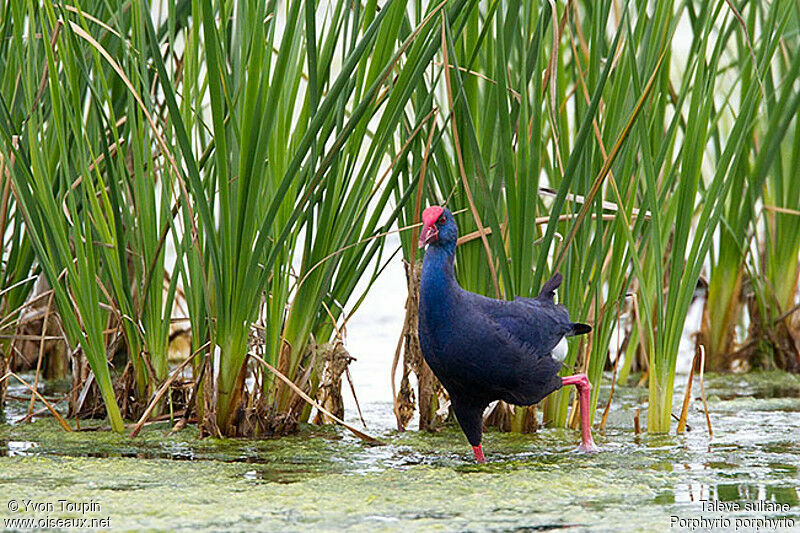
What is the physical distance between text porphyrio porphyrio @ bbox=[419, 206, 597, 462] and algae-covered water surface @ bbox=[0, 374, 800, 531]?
21 cm

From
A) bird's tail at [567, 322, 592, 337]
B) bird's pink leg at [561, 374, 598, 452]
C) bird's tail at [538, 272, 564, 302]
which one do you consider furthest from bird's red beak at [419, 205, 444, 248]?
bird's pink leg at [561, 374, 598, 452]

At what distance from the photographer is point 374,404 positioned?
4438mm

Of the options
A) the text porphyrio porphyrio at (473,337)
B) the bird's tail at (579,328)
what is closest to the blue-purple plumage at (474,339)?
the text porphyrio porphyrio at (473,337)

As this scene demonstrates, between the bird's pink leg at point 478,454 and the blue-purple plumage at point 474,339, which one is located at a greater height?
the blue-purple plumage at point 474,339

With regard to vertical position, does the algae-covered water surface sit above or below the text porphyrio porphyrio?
below

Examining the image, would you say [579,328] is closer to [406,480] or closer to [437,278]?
[437,278]

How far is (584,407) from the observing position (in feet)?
11.0

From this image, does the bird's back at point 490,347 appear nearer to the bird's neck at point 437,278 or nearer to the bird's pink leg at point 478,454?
the bird's neck at point 437,278

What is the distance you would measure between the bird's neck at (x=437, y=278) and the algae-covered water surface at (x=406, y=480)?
0.49m

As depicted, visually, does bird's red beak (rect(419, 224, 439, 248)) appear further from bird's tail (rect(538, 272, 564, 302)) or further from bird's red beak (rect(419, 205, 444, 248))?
bird's tail (rect(538, 272, 564, 302))

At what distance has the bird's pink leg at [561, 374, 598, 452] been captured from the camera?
131 inches

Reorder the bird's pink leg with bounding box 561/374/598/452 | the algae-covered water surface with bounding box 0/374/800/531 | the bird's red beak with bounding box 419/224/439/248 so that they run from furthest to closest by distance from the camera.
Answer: the bird's pink leg with bounding box 561/374/598/452 < the bird's red beak with bounding box 419/224/439/248 < the algae-covered water surface with bounding box 0/374/800/531

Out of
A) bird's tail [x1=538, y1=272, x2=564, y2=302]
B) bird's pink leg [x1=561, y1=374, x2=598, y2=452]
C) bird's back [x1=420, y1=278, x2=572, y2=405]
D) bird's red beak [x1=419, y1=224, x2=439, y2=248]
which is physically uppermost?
bird's red beak [x1=419, y1=224, x2=439, y2=248]

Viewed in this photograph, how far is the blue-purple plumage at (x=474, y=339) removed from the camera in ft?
10.2
